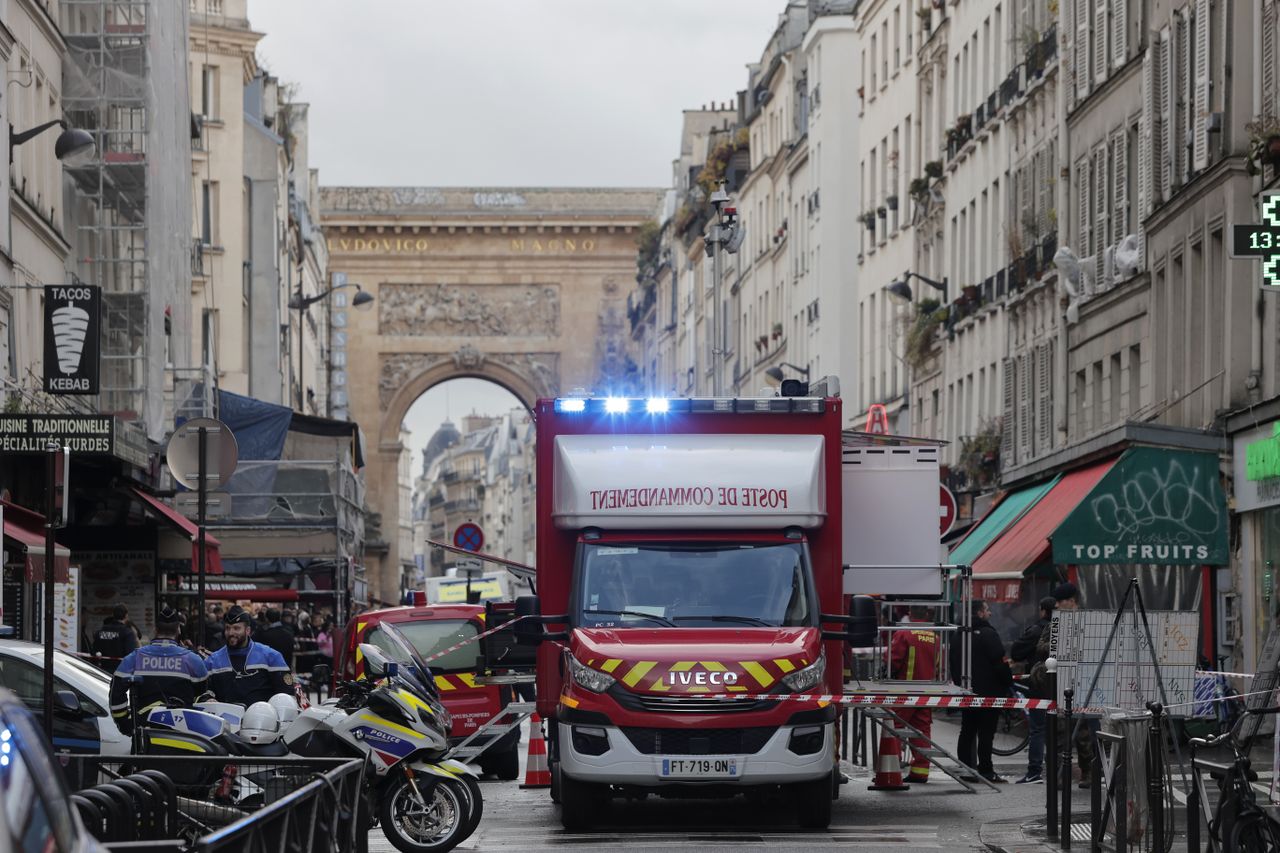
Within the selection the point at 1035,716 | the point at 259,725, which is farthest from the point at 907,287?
the point at 259,725

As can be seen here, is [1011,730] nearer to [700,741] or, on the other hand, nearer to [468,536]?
[468,536]

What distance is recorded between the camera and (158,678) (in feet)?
50.2

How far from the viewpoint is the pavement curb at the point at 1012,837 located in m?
14.2

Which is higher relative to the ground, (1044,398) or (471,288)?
(471,288)

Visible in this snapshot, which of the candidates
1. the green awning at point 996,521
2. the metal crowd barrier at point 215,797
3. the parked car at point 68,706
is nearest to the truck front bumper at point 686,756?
the parked car at point 68,706

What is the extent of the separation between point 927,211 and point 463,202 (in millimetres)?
55965

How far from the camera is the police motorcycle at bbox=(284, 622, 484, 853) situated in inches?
567

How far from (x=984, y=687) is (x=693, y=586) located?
5.61 meters

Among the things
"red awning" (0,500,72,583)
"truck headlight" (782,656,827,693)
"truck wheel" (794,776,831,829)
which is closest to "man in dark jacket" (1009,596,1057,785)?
"truck wheel" (794,776,831,829)

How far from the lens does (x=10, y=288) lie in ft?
101

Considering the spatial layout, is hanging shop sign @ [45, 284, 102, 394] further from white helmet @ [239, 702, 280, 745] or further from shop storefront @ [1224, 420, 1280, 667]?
white helmet @ [239, 702, 280, 745]

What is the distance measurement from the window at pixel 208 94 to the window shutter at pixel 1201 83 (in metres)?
37.8

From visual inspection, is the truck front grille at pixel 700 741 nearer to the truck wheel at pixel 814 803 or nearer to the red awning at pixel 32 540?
the truck wheel at pixel 814 803

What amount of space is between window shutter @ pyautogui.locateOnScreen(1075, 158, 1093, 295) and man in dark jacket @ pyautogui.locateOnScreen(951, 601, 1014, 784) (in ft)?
43.0
